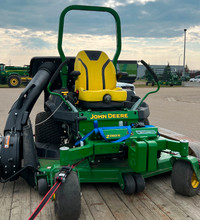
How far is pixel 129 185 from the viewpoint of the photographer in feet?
11.0

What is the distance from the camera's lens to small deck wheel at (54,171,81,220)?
275 centimetres

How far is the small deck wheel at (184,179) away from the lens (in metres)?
3.27

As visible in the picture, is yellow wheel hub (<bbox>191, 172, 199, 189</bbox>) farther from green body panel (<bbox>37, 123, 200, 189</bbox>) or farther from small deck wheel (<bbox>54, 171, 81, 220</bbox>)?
small deck wheel (<bbox>54, 171, 81, 220</bbox>)

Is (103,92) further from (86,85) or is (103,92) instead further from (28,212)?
(28,212)

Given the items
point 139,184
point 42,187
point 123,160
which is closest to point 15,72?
point 123,160

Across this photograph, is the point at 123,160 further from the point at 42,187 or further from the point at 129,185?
the point at 42,187

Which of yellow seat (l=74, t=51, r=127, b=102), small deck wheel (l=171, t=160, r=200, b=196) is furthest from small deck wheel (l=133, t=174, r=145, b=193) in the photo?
yellow seat (l=74, t=51, r=127, b=102)

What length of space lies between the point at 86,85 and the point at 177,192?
2.06 meters

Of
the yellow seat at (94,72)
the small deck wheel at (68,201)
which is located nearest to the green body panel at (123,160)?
the small deck wheel at (68,201)

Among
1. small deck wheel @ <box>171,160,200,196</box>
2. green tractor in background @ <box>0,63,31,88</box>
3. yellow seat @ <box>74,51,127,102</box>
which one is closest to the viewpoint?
small deck wheel @ <box>171,160,200,196</box>

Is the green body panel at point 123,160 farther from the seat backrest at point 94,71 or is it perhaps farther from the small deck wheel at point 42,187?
the seat backrest at point 94,71

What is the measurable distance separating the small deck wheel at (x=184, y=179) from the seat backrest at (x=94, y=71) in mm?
1849

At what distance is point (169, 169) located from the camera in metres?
3.95

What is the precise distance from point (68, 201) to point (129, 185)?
2.90 ft
